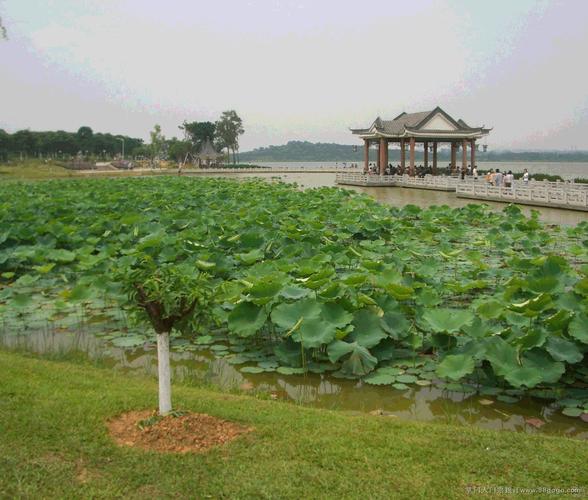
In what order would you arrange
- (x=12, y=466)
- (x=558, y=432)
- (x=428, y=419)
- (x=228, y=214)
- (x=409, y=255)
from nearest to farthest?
(x=12, y=466)
(x=558, y=432)
(x=428, y=419)
(x=409, y=255)
(x=228, y=214)

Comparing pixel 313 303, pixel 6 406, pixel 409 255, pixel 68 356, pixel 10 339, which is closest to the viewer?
pixel 6 406

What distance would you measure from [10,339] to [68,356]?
96 centimetres

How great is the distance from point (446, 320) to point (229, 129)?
81.3m

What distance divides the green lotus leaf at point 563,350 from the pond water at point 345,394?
353 millimetres

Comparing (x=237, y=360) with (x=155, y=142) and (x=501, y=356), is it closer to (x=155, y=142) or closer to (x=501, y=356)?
(x=501, y=356)

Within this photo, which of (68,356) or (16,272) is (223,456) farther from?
(16,272)

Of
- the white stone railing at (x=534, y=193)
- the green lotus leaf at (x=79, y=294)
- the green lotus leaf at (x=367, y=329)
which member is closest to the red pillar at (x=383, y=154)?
the white stone railing at (x=534, y=193)

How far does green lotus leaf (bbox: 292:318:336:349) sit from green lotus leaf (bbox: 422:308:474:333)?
76 cm

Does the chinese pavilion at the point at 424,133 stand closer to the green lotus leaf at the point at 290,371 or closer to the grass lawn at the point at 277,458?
the green lotus leaf at the point at 290,371

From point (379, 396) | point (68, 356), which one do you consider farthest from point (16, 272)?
point (379, 396)

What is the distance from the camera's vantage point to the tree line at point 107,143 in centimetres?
7100

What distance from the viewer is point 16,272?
Answer: 8586 millimetres

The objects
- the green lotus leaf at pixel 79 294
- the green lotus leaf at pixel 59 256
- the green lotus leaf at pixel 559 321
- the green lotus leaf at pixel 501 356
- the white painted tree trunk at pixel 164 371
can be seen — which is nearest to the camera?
the white painted tree trunk at pixel 164 371

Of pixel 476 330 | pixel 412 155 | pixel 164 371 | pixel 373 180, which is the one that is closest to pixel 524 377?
pixel 476 330
